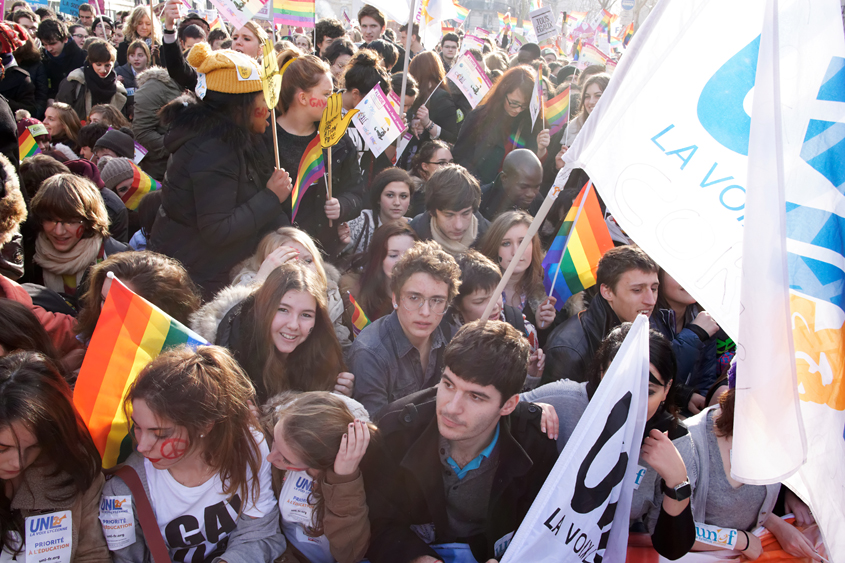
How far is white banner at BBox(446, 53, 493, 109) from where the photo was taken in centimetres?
596

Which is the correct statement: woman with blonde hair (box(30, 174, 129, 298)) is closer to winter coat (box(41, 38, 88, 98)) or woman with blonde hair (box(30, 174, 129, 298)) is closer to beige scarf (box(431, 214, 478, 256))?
beige scarf (box(431, 214, 478, 256))

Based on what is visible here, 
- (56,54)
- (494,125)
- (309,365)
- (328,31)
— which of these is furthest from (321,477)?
(56,54)

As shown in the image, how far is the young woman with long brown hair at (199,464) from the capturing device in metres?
2.08

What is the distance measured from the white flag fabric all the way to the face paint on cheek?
1.12 metres

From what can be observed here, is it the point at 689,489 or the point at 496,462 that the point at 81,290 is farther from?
the point at 689,489

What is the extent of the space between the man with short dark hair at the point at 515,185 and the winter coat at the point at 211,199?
2.16 m

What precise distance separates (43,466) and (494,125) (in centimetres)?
467

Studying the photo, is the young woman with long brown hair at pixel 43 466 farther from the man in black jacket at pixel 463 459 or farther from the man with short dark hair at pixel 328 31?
the man with short dark hair at pixel 328 31

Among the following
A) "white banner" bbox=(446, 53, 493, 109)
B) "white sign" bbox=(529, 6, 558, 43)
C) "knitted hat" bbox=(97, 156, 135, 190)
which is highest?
"white sign" bbox=(529, 6, 558, 43)

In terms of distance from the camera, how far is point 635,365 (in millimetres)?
2039

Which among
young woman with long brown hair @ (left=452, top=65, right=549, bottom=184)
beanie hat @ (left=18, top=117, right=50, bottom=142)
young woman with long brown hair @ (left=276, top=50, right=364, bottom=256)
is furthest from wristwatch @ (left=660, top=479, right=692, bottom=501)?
beanie hat @ (left=18, top=117, right=50, bottom=142)

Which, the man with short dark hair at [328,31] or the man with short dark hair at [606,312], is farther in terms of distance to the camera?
the man with short dark hair at [328,31]

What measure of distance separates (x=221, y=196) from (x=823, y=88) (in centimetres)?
253

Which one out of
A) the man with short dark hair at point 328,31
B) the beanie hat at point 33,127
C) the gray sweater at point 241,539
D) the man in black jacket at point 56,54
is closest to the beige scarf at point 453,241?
the gray sweater at point 241,539
